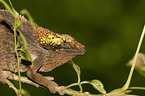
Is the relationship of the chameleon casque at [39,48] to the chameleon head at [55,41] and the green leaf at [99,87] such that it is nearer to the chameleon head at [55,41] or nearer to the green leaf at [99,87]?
the chameleon head at [55,41]

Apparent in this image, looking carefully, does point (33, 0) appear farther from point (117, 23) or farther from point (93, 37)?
point (117, 23)

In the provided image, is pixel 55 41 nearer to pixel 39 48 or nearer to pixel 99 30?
pixel 39 48

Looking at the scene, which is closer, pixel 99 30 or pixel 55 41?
pixel 55 41

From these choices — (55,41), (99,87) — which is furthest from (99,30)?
(99,87)

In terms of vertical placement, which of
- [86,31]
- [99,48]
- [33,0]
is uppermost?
[33,0]

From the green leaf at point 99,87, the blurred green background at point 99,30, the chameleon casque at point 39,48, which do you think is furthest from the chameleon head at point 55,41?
the blurred green background at point 99,30

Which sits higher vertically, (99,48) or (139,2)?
(139,2)

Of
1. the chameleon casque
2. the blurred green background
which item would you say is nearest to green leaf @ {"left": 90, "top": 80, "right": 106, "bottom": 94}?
the chameleon casque

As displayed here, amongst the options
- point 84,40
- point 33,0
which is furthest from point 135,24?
point 33,0
